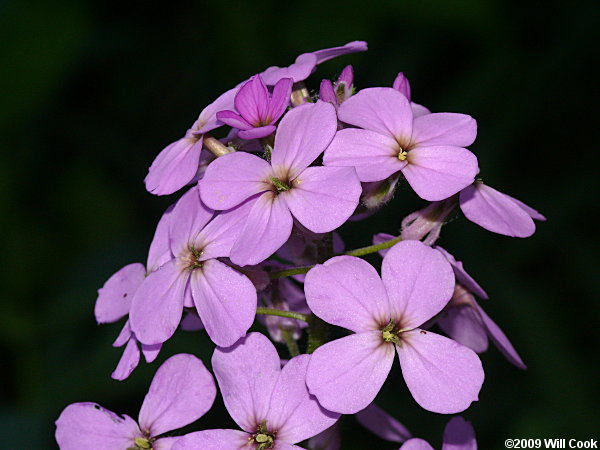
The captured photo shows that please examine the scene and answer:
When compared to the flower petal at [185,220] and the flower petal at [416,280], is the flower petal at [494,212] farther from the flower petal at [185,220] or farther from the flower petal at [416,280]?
the flower petal at [185,220]

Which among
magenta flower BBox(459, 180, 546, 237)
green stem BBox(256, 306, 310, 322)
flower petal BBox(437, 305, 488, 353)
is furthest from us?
flower petal BBox(437, 305, 488, 353)

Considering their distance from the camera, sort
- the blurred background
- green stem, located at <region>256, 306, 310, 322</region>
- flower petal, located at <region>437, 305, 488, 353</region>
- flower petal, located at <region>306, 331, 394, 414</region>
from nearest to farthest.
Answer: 1. flower petal, located at <region>306, 331, 394, 414</region>
2. green stem, located at <region>256, 306, 310, 322</region>
3. flower petal, located at <region>437, 305, 488, 353</region>
4. the blurred background

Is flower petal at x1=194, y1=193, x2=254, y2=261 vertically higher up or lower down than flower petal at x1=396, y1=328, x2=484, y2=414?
higher up

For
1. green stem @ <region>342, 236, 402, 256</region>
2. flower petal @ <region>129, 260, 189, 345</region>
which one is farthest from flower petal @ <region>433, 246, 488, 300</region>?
flower petal @ <region>129, 260, 189, 345</region>

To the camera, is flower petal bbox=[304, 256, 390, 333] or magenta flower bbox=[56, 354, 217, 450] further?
magenta flower bbox=[56, 354, 217, 450]

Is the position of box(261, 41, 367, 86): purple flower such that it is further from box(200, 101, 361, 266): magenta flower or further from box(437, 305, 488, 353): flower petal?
box(437, 305, 488, 353): flower petal

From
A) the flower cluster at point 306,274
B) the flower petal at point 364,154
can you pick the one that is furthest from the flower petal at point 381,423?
the flower petal at point 364,154

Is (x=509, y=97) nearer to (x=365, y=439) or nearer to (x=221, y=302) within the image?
(x=365, y=439)

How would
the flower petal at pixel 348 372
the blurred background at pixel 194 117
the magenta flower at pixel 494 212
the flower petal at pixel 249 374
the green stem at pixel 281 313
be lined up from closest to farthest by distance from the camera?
the flower petal at pixel 348 372 < the flower petal at pixel 249 374 < the magenta flower at pixel 494 212 < the green stem at pixel 281 313 < the blurred background at pixel 194 117

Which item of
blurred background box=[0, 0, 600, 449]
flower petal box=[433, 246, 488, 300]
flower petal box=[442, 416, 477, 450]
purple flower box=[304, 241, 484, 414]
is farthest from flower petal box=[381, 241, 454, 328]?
blurred background box=[0, 0, 600, 449]

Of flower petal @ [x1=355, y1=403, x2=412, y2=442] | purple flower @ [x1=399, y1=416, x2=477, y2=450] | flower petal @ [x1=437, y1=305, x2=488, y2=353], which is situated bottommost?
flower petal @ [x1=355, y1=403, x2=412, y2=442]
